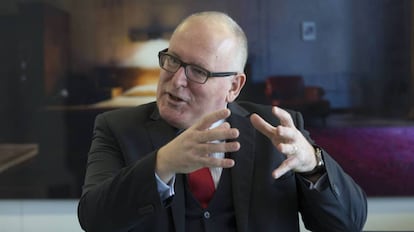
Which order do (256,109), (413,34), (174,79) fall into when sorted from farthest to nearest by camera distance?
1. (413,34)
2. (256,109)
3. (174,79)

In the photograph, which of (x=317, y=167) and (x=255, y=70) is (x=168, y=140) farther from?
(x=255, y=70)

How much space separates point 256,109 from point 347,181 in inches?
12.0

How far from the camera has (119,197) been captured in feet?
3.29

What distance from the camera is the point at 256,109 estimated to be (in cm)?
131

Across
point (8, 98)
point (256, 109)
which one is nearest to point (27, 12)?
point (8, 98)

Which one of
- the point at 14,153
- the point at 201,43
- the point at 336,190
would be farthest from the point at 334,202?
the point at 14,153

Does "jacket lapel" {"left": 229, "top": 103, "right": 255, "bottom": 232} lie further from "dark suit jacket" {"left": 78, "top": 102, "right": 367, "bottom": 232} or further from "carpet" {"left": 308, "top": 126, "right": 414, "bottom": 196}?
"carpet" {"left": 308, "top": 126, "right": 414, "bottom": 196}

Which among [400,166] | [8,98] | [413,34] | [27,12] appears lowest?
[400,166]

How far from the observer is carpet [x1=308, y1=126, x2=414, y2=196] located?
7.66ft

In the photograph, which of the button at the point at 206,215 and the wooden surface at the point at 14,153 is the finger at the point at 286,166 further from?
the wooden surface at the point at 14,153

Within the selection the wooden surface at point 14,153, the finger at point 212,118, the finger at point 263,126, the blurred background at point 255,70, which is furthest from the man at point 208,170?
the wooden surface at point 14,153

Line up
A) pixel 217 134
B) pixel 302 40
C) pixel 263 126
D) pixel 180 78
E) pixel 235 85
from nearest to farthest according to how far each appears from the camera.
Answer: pixel 217 134, pixel 263 126, pixel 180 78, pixel 235 85, pixel 302 40

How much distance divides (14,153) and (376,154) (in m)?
1.75

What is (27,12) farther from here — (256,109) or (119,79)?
(256,109)
